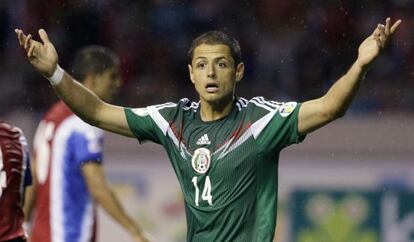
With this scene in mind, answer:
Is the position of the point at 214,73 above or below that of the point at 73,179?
above

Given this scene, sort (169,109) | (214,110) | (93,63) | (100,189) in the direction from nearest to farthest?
(214,110) < (169,109) < (100,189) < (93,63)

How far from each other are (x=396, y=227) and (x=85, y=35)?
4728 mm

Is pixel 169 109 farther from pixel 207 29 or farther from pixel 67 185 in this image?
pixel 207 29

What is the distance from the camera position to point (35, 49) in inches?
256

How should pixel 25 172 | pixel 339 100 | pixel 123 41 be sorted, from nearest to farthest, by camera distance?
1. pixel 339 100
2. pixel 25 172
3. pixel 123 41

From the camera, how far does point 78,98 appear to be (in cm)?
669

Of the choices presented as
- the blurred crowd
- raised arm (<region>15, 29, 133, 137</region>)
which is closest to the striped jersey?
raised arm (<region>15, 29, 133, 137</region>)

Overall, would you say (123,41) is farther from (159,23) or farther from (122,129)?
(122,129)

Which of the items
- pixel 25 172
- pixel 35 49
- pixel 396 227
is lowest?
pixel 396 227

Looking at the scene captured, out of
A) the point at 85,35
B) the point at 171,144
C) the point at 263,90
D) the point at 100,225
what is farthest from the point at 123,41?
the point at 171,144

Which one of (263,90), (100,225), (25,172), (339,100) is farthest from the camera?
(263,90)

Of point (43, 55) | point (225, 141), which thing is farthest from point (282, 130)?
point (43, 55)

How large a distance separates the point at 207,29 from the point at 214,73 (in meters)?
9.06

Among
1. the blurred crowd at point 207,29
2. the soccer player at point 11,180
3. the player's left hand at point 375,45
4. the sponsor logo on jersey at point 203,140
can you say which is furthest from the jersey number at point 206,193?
the blurred crowd at point 207,29
